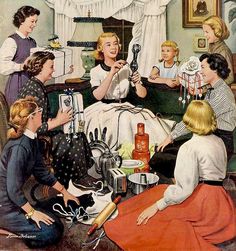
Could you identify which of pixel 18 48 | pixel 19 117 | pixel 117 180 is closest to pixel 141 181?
pixel 117 180

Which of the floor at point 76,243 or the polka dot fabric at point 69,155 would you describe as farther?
the polka dot fabric at point 69,155

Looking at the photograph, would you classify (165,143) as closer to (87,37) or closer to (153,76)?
(153,76)

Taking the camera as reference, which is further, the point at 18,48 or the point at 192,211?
the point at 18,48

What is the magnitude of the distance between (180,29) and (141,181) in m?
0.81

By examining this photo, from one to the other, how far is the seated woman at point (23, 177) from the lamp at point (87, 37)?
0.35m

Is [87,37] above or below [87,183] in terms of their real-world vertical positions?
above

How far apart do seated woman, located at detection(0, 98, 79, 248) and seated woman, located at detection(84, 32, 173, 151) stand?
0.30 metres

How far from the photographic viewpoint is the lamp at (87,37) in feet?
8.35

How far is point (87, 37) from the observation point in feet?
8.38

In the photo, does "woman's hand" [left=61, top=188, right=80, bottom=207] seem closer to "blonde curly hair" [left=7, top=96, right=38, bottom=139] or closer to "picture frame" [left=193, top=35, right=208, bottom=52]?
"blonde curly hair" [left=7, top=96, right=38, bottom=139]

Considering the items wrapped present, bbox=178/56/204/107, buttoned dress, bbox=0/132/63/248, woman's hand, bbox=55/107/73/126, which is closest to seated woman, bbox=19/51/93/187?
woman's hand, bbox=55/107/73/126

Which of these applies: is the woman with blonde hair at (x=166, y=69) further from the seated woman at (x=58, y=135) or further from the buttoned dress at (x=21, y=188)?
the buttoned dress at (x=21, y=188)

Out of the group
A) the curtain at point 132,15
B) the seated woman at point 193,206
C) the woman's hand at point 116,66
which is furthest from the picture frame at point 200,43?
the woman's hand at point 116,66

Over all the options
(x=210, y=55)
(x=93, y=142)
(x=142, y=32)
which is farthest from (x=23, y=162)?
(x=210, y=55)
